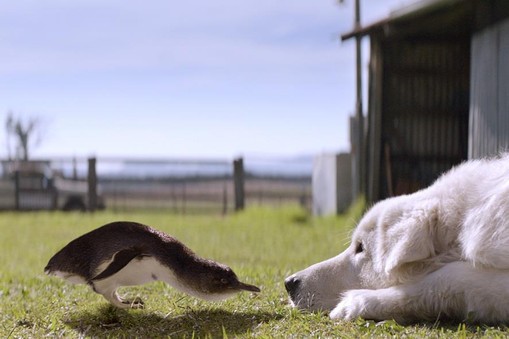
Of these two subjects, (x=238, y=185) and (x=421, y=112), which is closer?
(x=421, y=112)

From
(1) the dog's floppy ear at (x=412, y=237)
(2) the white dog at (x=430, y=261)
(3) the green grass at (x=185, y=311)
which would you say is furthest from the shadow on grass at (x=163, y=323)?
(1) the dog's floppy ear at (x=412, y=237)

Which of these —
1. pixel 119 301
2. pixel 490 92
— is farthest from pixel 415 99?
pixel 119 301

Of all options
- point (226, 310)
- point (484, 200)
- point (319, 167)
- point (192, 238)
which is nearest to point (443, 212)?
point (484, 200)

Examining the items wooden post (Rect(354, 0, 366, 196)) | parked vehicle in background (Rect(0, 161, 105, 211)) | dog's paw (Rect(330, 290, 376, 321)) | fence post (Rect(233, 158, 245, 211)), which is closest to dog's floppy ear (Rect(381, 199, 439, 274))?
dog's paw (Rect(330, 290, 376, 321))

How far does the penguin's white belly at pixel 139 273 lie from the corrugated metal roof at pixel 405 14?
7.26 m

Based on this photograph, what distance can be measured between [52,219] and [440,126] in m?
9.16

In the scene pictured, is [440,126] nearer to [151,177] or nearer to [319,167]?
[319,167]

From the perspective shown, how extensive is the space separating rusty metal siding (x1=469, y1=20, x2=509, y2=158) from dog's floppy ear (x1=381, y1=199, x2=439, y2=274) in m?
5.07

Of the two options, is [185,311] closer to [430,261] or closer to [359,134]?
[430,261]

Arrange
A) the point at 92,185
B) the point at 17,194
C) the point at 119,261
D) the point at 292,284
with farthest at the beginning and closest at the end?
the point at 17,194, the point at 92,185, the point at 292,284, the point at 119,261

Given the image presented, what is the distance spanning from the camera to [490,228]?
377 cm

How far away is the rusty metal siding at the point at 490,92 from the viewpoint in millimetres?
8945

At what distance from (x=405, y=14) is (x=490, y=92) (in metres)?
2.12

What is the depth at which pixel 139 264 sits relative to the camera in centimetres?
414
